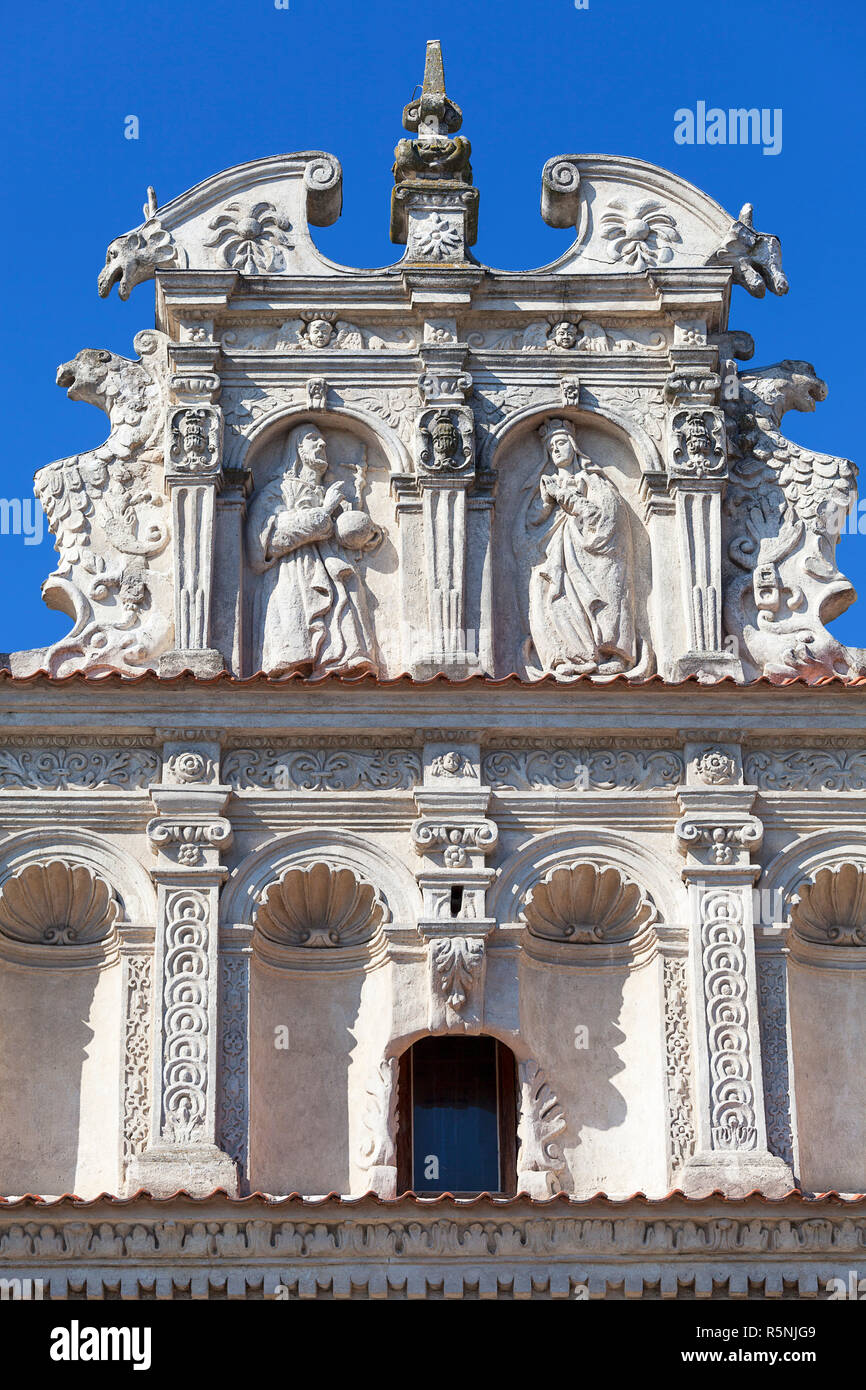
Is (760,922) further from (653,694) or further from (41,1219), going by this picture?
(41,1219)

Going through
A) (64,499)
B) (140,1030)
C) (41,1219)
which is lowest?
(41,1219)

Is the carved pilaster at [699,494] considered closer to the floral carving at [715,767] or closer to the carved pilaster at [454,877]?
the floral carving at [715,767]

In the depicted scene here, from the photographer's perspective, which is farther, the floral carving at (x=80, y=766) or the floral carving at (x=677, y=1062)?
the floral carving at (x=80, y=766)

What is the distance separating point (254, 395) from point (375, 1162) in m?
5.44

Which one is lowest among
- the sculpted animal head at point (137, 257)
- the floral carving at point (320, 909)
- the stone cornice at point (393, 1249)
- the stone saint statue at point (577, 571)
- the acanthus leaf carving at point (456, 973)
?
the stone cornice at point (393, 1249)

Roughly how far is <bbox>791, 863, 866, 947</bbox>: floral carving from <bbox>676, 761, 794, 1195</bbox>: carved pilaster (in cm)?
47

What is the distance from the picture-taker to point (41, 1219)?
15.0 metres

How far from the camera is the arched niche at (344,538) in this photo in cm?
1783

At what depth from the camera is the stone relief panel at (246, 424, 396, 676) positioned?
17719 mm

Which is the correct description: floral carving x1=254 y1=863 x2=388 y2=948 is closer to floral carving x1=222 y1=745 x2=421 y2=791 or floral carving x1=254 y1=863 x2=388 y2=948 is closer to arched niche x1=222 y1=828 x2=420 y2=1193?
arched niche x1=222 y1=828 x2=420 y2=1193

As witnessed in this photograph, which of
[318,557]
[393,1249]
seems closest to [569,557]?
[318,557]

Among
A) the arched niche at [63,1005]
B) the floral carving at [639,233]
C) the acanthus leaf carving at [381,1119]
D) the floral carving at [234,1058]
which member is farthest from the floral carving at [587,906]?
the floral carving at [639,233]

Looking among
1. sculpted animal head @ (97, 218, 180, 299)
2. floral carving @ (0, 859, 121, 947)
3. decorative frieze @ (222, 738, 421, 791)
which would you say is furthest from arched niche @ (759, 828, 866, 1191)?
sculpted animal head @ (97, 218, 180, 299)
